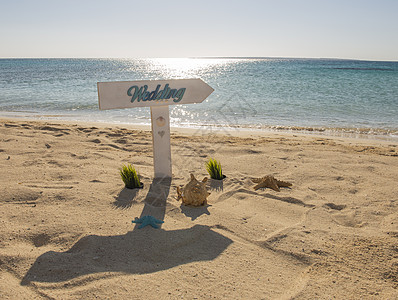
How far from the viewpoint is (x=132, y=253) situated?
10.5 ft

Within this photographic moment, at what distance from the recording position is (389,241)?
11.4 feet

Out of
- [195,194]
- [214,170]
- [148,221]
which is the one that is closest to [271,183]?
[214,170]

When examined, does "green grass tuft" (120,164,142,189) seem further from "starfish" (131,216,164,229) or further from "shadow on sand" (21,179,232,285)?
"shadow on sand" (21,179,232,285)

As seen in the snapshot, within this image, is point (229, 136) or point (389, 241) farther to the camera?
point (229, 136)

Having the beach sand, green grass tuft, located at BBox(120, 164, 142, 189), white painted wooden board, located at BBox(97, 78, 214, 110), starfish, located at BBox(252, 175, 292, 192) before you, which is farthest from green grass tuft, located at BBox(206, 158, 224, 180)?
green grass tuft, located at BBox(120, 164, 142, 189)

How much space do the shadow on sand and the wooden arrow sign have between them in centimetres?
171

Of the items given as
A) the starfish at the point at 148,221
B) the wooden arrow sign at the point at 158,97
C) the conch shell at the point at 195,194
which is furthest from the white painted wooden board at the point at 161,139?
the starfish at the point at 148,221

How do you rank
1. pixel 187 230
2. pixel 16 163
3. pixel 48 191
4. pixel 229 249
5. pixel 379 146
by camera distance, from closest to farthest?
1. pixel 229 249
2. pixel 187 230
3. pixel 48 191
4. pixel 16 163
5. pixel 379 146

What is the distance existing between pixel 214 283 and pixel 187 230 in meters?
0.97

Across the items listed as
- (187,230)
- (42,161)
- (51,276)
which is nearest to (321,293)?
(187,230)

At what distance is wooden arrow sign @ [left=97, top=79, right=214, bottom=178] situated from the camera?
4.38 m

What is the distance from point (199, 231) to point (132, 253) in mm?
848

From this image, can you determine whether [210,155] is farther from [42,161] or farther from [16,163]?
[16,163]

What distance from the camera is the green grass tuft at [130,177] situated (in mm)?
4758
